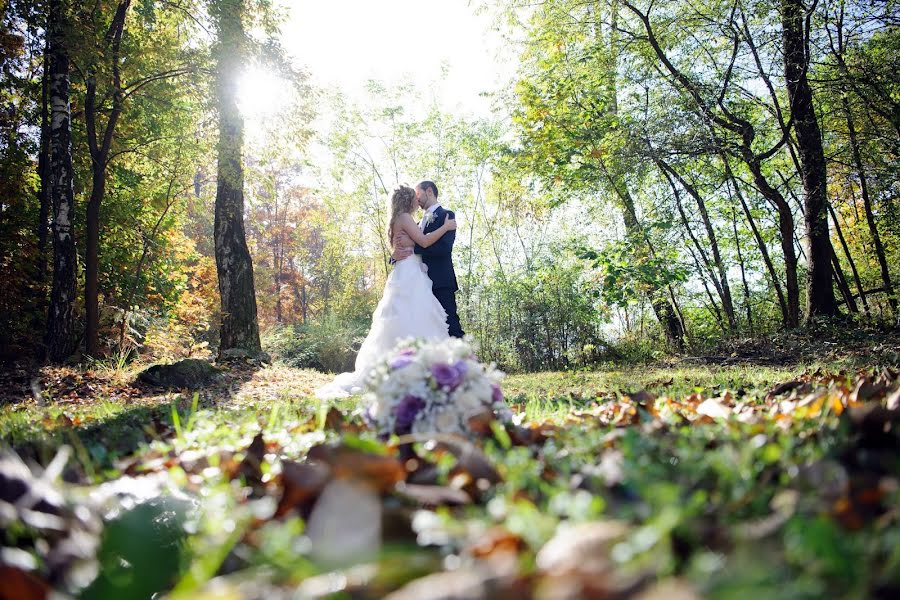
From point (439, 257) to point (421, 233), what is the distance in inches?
14.5

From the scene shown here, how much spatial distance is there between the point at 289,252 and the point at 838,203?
22402 millimetres

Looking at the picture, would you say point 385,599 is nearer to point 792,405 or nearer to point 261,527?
point 261,527

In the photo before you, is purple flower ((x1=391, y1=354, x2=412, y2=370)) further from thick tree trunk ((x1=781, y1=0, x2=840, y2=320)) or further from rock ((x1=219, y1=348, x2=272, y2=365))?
thick tree trunk ((x1=781, y1=0, x2=840, y2=320))

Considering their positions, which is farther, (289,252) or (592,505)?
(289,252)

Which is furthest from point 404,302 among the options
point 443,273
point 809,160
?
point 809,160

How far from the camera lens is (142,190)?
41.0 ft

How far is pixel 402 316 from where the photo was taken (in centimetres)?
657

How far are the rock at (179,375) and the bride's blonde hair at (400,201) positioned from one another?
9.31 feet

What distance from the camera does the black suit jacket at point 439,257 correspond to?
22.6 ft

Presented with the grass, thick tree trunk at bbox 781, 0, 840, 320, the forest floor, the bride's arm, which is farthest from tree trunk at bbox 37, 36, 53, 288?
thick tree trunk at bbox 781, 0, 840, 320

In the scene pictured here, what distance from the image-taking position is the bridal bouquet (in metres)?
1.92

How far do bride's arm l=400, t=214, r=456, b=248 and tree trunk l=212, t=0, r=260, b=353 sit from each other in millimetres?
3324

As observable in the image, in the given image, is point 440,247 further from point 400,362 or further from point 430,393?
point 430,393

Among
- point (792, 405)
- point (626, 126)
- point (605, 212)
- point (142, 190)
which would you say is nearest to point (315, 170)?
point (142, 190)
